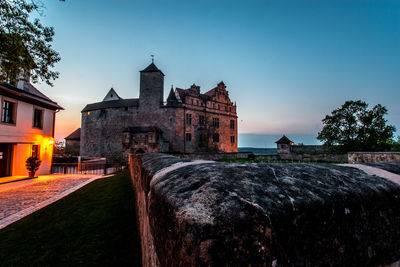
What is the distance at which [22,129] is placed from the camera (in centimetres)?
1295

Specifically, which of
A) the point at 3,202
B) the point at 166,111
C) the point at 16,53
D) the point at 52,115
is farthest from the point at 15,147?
the point at 166,111

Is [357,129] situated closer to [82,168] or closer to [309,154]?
[309,154]

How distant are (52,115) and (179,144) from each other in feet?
64.7

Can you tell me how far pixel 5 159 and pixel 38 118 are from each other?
3.85 m

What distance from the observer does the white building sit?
39.1ft

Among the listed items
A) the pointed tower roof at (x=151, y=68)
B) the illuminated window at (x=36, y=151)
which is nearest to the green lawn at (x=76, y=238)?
the illuminated window at (x=36, y=151)

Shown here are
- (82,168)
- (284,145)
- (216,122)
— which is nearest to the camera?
(82,168)

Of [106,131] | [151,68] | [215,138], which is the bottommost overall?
[215,138]

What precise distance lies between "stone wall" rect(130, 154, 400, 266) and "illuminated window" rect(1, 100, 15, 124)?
16.7 meters

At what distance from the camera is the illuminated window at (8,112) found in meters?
11.9

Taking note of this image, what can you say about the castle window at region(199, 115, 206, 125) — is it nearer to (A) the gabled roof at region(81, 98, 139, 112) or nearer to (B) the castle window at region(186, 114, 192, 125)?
(B) the castle window at region(186, 114, 192, 125)

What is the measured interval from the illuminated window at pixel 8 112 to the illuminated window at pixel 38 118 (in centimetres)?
175

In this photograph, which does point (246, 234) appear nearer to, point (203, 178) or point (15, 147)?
point (203, 178)

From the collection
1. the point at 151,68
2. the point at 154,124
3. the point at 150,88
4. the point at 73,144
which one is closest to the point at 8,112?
the point at 154,124
